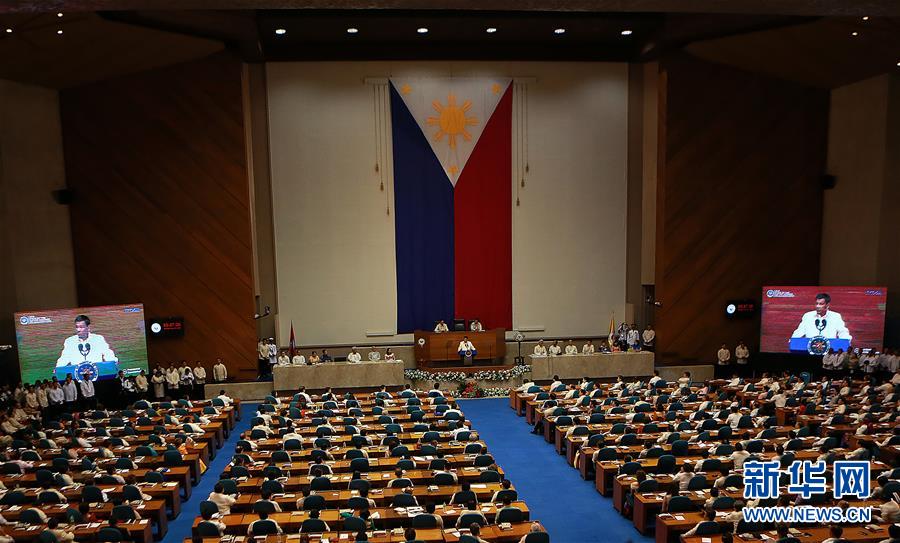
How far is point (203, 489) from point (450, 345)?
34.8 feet

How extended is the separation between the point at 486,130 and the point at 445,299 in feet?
20.4

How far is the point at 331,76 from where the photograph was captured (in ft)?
76.3

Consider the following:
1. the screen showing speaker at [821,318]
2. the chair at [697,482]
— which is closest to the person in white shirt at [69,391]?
the chair at [697,482]

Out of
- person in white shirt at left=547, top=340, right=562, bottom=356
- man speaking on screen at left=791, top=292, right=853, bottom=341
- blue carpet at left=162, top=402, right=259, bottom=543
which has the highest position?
man speaking on screen at left=791, top=292, right=853, bottom=341

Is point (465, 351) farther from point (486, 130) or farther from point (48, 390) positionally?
point (48, 390)

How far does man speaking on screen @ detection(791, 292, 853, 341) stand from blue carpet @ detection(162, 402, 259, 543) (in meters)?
16.8

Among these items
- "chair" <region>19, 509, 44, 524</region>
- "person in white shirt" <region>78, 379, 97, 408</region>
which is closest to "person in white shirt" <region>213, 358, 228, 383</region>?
"person in white shirt" <region>78, 379, 97, 408</region>

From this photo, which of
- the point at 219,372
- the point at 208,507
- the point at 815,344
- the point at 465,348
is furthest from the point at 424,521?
the point at 815,344

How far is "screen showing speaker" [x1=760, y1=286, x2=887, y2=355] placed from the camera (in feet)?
65.1

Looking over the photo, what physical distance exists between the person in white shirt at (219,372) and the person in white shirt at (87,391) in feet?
11.1

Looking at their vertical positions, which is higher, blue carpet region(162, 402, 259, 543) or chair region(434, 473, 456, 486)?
chair region(434, 473, 456, 486)

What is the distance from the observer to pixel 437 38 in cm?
2292

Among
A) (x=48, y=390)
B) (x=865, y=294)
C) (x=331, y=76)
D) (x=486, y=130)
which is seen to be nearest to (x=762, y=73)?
(x=865, y=294)

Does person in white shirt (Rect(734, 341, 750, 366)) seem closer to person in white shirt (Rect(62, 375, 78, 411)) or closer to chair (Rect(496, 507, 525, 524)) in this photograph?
chair (Rect(496, 507, 525, 524))
